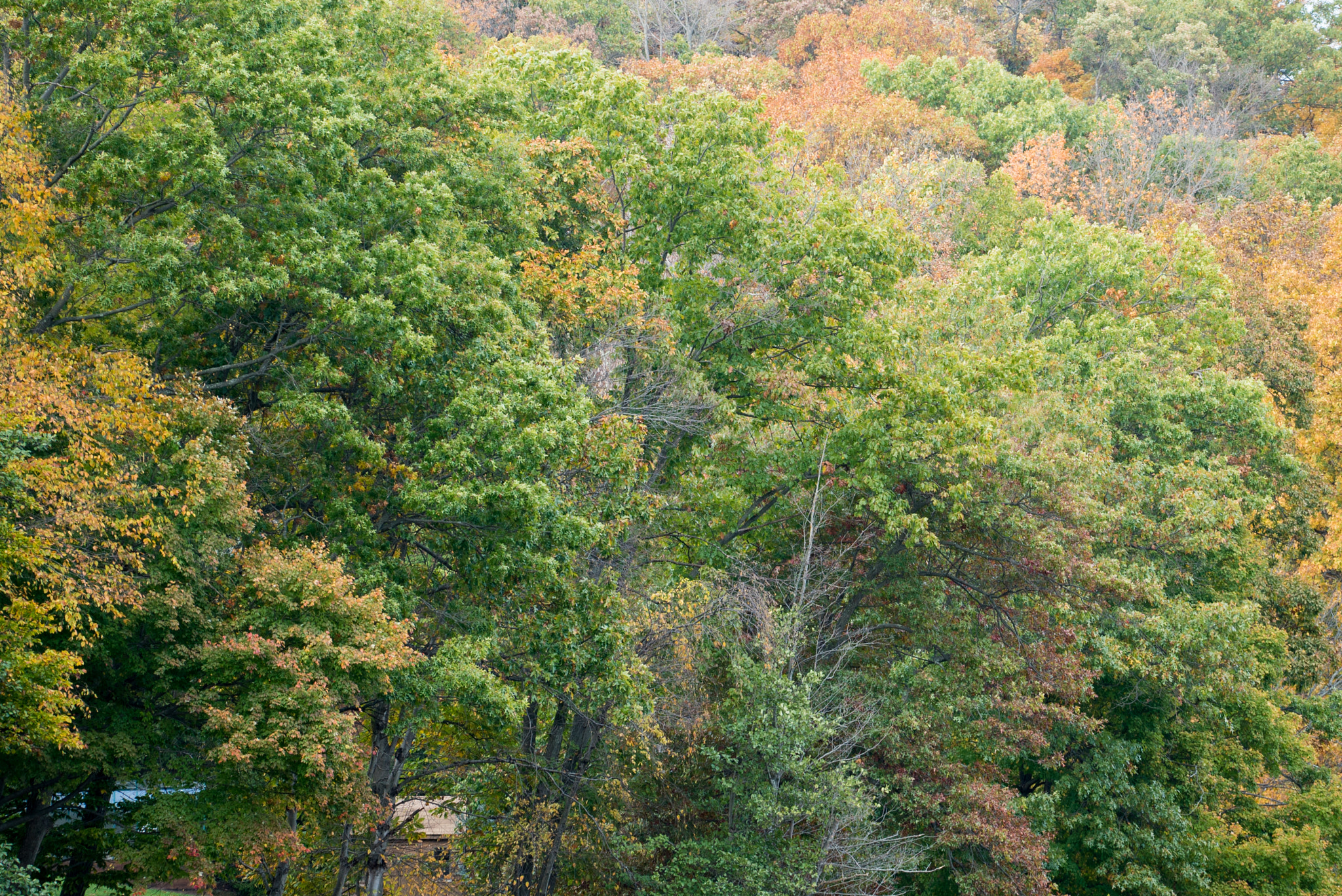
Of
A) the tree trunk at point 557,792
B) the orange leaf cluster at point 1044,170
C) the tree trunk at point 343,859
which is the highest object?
the orange leaf cluster at point 1044,170

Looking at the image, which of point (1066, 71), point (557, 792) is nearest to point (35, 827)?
point (557, 792)

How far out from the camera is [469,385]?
16.1 meters

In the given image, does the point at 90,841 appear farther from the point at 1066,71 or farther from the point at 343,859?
the point at 1066,71

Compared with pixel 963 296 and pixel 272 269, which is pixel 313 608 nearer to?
pixel 272 269

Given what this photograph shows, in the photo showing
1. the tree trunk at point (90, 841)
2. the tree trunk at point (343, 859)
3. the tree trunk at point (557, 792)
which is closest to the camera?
the tree trunk at point (90, 841)

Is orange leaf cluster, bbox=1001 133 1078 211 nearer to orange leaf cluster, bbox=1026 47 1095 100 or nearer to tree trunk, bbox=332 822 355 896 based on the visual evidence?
orange leaf cluster, bbox=1026 47 1095 100

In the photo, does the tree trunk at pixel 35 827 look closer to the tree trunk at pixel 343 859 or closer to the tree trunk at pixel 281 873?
the tree trunk at pixel 281 873

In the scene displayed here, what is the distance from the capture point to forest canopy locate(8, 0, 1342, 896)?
553 inches

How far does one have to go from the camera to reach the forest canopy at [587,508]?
1405 centimetres

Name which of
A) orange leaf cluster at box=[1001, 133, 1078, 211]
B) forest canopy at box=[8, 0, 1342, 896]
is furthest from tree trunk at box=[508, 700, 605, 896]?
orange leaf cluster at box=[1001, 133, 1078, 211]

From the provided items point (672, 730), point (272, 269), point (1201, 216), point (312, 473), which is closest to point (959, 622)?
point (672, 730)

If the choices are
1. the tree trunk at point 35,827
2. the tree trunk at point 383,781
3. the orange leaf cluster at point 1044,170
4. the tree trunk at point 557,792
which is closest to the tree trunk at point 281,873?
the tree trunk at point 383,781

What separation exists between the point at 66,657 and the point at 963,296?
18683 millimetres

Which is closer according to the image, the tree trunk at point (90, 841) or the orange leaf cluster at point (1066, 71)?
the tree trunk at point (90, 841)
